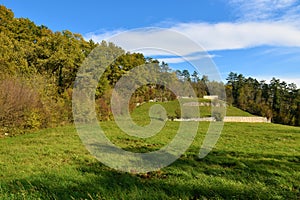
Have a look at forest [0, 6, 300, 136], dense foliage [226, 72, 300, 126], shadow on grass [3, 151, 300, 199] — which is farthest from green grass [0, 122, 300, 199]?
dense foliage [226, 72, 300, 126]

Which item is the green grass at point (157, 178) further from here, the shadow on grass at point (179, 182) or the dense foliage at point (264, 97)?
the dense foliage at point (264, 97)

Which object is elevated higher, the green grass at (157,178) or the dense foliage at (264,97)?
the dense foliage at (264,97)

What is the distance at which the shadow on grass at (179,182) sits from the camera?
529 cm

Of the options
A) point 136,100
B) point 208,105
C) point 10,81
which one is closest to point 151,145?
point 10,81

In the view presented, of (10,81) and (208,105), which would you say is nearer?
(10,81)

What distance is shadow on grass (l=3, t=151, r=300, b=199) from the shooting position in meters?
5.29

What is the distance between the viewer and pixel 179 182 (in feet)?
20.4

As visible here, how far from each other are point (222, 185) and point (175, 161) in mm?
3051

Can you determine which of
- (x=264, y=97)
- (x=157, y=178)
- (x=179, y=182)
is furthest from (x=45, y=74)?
(x=264, y=97)

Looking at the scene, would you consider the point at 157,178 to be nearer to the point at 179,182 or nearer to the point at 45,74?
the point at 179,182

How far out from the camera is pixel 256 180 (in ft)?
21.1

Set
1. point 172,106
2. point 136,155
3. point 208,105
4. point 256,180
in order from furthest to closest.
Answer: point 208,105 → point 172,106 → point 136,155 → point 256,180

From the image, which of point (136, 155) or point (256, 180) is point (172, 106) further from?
point (256, 180)

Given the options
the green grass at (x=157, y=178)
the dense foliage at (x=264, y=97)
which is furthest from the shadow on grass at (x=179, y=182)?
the dense foliage at (x=264, y=97)
